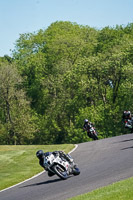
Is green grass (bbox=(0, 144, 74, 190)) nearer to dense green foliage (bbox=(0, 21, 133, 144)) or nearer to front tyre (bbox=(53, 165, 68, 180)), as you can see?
front tyre (bbox=(53, 165, 68, 180))

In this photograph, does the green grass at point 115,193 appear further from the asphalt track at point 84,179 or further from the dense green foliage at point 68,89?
the dense green foliage at point 68,89

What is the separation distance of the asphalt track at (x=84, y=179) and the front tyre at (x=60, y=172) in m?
0.19

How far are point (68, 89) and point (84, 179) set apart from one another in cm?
5283

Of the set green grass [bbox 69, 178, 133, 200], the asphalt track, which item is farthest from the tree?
green grass [bbox 69, 178, 133, 200]

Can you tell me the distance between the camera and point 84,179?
699 inches

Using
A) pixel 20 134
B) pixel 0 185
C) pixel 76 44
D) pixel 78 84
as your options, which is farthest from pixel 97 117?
pixel 0 185

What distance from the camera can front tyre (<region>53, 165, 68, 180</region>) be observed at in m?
18.3

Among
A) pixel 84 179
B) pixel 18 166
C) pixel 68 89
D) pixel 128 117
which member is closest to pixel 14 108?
pixel 68 89

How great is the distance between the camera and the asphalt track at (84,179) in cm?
1567

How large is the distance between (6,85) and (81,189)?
54986 mm

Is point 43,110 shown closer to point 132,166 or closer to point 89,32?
point 89,32

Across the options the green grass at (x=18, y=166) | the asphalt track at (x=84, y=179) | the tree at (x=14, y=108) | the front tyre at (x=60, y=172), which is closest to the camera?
the asphalt track at (x=84, y=179)

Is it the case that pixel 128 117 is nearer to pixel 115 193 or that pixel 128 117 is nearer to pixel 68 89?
pixel 115 193

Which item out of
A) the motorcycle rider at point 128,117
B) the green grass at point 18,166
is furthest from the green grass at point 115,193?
the motorcycle rider at point 128,117
